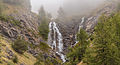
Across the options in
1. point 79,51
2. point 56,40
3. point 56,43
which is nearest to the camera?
point 79,51

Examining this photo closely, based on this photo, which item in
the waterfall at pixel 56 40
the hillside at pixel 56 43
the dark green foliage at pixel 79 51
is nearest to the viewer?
the hillside at pixel 56 43

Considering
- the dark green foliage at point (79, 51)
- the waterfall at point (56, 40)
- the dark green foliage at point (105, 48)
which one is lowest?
the dark green foliage at point (105, 48)

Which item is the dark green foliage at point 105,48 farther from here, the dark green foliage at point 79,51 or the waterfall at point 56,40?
the waterfall at point 56,40

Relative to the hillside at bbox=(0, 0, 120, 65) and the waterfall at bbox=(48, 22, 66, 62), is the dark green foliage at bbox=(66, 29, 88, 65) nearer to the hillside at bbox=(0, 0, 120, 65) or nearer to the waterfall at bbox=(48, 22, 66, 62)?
the hillside at bbox=(0, 0, 120, 65)

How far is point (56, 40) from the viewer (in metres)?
74.4

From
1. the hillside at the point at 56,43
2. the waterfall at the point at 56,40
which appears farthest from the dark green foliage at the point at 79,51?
the waterfall at the point at 56,40

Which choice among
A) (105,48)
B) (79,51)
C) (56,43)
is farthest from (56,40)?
(105,48)

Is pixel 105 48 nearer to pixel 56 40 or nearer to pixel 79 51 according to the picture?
pixel 79 51

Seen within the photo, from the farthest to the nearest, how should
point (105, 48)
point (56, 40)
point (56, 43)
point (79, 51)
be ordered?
point (56, 40) < point (56, 43) < point (79, 51) < point (105, 48)

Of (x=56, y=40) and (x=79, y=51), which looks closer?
(x=79, y=51)

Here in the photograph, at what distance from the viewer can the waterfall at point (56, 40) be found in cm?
6696

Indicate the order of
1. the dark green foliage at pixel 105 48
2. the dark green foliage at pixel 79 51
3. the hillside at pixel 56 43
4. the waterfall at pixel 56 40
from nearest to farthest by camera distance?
the dark green foliage at pixel 105 48, the hillside at pixel 56 43, the dark green foliage at pixel 79 51, the waterfall at pixel 56 40

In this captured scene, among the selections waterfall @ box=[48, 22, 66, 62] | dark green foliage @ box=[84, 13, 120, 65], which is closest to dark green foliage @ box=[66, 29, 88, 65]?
dark green foliage @ box=[84, 13, 120, 65]

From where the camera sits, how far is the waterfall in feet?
220
